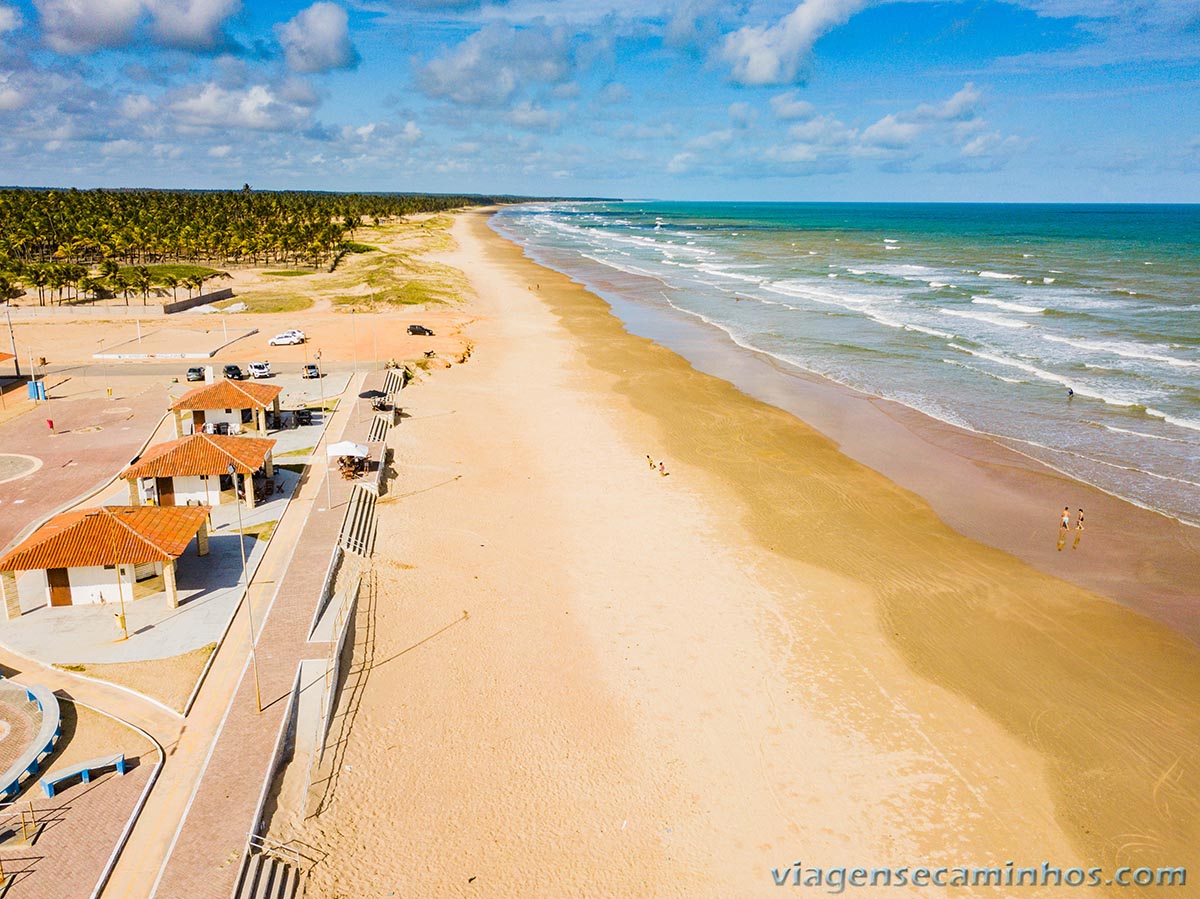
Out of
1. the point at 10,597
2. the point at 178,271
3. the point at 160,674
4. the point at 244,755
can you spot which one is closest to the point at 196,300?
the point at 178,271

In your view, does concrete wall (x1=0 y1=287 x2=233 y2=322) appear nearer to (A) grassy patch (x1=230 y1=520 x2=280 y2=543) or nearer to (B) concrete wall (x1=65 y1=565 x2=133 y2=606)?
(A) grassy patch (x1=230 y1=520 x2=280 y2=543)

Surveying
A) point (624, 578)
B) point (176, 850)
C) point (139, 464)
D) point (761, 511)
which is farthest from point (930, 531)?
point (139, 464)

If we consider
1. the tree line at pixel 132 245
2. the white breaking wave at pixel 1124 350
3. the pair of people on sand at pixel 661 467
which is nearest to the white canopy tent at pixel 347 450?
the pair of people on sand at pixel 661 467

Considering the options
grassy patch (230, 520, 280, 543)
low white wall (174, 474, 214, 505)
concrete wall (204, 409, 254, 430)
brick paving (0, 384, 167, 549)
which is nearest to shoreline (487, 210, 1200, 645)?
grassy patch (230, 520, 280, 543)

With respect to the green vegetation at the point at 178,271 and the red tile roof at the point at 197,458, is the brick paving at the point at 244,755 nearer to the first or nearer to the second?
the red tile roof at the point at 197,458

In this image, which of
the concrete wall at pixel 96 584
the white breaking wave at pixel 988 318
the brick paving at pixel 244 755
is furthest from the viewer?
the white breaking wave at pixel 988 318

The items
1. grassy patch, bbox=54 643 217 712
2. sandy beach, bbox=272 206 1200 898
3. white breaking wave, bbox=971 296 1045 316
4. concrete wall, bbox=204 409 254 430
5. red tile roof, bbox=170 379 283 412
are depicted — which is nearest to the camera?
sandy beach, bbox=272 206 1200 898

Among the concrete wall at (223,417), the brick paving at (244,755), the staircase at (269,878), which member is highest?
the concrete wall at (223,417)
